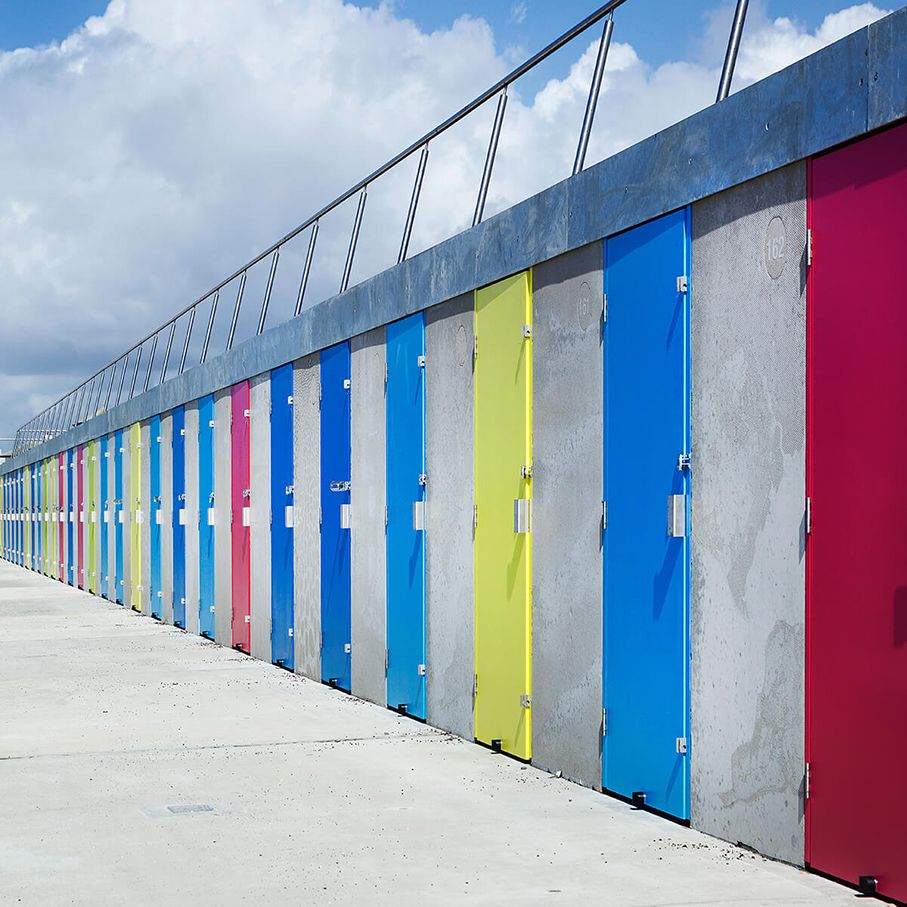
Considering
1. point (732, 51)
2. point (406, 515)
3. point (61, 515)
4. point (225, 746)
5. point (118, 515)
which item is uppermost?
point (732, 51)

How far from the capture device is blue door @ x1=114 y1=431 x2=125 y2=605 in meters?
26.4

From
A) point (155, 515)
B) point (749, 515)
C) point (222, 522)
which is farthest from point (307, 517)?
point (155, 515)

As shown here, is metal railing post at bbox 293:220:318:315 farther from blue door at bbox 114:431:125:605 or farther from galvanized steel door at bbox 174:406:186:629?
blue door at bbox 114:431:125:605

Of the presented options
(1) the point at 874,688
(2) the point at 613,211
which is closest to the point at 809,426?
(1) the point at 874,688

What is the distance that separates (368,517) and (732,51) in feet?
21.1

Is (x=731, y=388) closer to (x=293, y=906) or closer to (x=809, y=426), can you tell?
(x=809, y=426)

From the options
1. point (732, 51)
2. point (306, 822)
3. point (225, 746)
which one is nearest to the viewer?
point (732, 51)

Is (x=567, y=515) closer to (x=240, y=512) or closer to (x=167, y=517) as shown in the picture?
(x=240, y=512)

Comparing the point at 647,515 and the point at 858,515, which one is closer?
the point at 858,515

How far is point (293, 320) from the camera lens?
14836 mm

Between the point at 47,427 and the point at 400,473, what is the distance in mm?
30666

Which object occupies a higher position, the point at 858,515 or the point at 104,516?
the point at 858,515

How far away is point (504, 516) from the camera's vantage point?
377 inches

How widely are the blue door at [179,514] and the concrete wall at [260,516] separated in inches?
172
